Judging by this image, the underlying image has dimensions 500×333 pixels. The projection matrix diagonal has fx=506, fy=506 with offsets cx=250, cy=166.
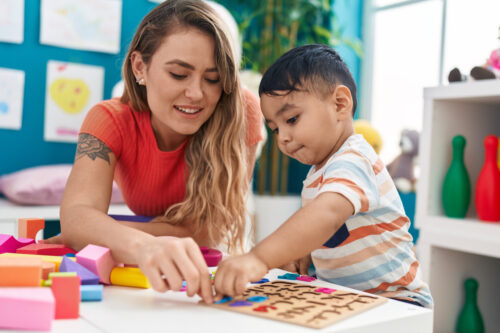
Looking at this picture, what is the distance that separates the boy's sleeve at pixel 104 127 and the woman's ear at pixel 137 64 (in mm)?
116

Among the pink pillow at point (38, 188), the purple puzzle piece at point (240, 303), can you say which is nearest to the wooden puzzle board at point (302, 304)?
the purple puzzle piece at point (240, 303)

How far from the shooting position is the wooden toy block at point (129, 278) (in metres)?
0.71

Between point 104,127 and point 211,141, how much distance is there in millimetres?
254

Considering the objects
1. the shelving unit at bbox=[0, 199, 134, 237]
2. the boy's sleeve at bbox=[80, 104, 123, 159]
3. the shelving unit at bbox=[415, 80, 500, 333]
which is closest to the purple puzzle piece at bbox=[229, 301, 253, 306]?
the boy's sleeve at bbox=[80, 104, 123, 159]

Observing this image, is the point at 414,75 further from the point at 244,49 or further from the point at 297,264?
the point at 297,264

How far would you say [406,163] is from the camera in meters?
2.68

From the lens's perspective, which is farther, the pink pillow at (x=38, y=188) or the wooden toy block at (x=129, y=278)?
the pink pillow at (x=38, y=188)

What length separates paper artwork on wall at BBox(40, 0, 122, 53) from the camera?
8.86 feet

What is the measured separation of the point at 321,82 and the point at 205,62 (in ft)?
0.85

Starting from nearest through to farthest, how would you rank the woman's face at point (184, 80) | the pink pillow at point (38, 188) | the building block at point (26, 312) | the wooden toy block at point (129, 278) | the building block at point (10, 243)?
1. the building block at point (26, 312)
2. the wooden toy block at point (129, 278)
3. the building block at point (10, 243)
4. the woman's face at point (184, 80)
5. the pink pillow at point (38, 188)

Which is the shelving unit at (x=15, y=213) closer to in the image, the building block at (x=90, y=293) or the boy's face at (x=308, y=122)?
the boy's face at (x=308, y=122)

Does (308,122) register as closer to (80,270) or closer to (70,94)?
(80,270)

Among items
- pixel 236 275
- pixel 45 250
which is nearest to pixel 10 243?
pixel 45 250

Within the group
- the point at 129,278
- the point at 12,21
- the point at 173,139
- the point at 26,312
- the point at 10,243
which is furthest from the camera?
the point at 12,21
